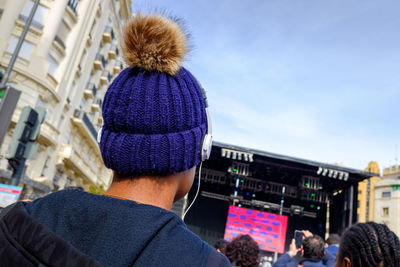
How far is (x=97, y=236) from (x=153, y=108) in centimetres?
38

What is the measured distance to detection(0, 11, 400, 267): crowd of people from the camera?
2.24 ft

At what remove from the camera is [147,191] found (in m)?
0.89

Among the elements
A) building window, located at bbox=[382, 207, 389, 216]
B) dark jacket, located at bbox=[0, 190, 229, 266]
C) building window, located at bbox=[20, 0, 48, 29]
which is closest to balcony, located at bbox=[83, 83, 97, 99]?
building window, located at bbox=[20, 0, 48, 29]

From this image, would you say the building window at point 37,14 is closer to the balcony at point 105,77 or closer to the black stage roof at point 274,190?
the balcony at point 105,77

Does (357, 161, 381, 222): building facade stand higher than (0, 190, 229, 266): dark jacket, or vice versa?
(357, 161, 381, 222): building facade

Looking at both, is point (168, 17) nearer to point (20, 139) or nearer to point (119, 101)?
point (119, 101)

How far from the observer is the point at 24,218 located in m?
0.73

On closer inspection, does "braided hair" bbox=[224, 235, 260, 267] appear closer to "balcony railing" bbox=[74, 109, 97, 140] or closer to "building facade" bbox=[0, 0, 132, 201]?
"building facade" bbox=[0, 0, 132, 201]

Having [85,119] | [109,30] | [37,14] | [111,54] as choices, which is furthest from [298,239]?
[111,54]

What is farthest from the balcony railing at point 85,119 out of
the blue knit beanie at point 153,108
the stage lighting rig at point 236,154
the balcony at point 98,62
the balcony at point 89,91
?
the blue knit beanie at point 153,108

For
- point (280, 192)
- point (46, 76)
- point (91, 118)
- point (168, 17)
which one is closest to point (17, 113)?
point (46, 76)

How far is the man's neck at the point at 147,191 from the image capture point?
879 millimetres

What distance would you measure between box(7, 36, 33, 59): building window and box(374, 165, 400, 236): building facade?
4373 cm

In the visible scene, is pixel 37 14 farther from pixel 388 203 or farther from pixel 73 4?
pixel 388 203
